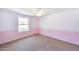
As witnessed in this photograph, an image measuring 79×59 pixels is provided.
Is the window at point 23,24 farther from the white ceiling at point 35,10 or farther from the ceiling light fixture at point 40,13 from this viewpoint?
the ceiling light fixture at point 40,13

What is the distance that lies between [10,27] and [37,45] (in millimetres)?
672

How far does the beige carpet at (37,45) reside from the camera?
2354mm

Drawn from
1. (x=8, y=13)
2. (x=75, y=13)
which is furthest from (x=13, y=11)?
(x=75, y=13)

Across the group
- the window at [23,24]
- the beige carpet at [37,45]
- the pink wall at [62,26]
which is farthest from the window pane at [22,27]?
the pink wall at [62,26]

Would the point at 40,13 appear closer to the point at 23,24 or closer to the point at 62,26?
the point at 23,24

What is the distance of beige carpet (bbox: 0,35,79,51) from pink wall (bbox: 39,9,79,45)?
0.11 m

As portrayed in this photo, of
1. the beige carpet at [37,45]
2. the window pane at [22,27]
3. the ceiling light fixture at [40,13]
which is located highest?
the ceiling light fixture at [40,13]

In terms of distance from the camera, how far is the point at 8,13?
233cm

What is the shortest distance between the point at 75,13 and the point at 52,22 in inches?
19.7

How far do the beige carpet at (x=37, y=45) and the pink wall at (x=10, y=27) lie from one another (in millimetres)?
104

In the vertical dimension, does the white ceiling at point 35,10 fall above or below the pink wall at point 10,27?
above

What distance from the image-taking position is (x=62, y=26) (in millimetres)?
2365
